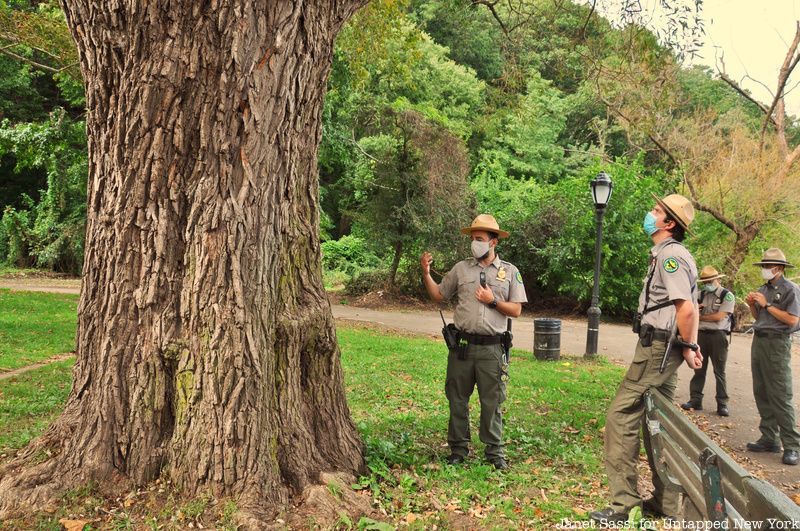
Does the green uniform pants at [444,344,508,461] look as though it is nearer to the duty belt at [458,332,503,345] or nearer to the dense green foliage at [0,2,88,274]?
the duty belt at [458,332,503,345]

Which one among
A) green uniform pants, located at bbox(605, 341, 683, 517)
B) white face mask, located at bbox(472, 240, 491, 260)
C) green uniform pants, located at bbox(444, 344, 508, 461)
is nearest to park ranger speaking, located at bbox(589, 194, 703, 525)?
green uniform pants, located at bbox(605, 341, 683, 517)

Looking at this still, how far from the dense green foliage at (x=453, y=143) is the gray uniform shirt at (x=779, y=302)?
3.56 metres

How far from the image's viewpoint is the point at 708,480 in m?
2.67

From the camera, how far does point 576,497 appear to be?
4.84 meters

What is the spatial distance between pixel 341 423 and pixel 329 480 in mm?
531

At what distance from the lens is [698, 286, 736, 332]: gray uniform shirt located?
848 centimetres

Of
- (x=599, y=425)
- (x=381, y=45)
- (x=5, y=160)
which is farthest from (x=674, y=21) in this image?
(x=5, y=160)

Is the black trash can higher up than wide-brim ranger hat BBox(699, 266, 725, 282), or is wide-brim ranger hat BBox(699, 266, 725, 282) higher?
wide-brim ranger hat BBox(699, 266, 725, 282)

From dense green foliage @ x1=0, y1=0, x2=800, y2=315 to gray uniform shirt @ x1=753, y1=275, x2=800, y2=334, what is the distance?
3.56 m

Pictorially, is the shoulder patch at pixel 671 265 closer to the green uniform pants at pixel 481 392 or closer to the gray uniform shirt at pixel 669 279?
the gray uniform shirt at pixel 669 279

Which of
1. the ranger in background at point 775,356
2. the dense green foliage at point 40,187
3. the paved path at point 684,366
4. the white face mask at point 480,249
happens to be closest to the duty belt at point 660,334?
the white face mask at point 480,249

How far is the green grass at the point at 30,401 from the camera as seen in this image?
555 centimetres

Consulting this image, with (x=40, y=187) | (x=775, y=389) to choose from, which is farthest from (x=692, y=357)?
(x=40, y=187)

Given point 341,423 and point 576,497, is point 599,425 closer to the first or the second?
point 576,497
